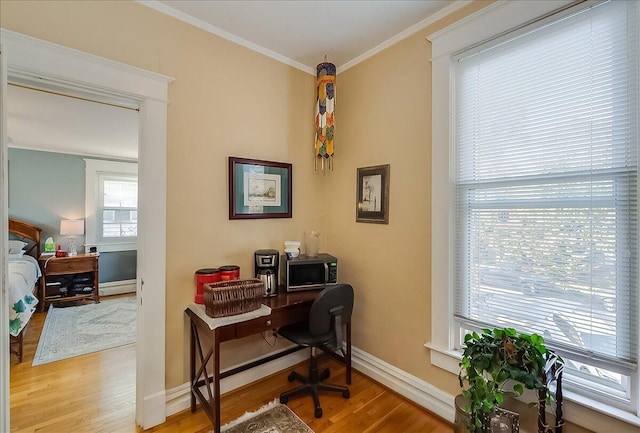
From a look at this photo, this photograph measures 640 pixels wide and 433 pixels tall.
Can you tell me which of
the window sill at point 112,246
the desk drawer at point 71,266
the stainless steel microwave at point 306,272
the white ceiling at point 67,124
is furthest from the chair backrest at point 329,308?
the window sill at point 112,246

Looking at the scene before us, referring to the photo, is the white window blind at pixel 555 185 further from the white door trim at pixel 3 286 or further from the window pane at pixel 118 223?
the window pane at pixel 118 223

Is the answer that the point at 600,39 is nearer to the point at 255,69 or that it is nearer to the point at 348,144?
the point at 348,144

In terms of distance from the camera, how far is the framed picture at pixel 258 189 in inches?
90.8

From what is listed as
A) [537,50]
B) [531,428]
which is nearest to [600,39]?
[537,50]

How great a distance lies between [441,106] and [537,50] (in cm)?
55

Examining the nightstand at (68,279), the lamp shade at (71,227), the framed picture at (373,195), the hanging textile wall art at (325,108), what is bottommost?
the nightstand at (68,279)

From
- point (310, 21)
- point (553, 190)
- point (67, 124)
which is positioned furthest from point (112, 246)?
point (553, 190)

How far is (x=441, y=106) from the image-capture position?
78.4 inches

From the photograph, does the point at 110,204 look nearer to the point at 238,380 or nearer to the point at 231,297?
the point at 238,380

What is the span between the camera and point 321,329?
6.75 feet

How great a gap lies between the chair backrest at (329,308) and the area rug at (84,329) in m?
2.53

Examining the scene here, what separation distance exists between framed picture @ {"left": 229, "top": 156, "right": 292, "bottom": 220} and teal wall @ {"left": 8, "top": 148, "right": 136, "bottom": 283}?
4428 mm

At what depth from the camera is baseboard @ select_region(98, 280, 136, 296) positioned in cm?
518

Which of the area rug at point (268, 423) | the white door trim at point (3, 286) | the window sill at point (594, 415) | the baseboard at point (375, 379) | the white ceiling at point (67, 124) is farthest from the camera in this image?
the white ceiling at point (67, 124)
